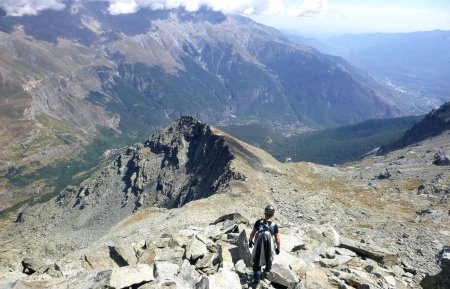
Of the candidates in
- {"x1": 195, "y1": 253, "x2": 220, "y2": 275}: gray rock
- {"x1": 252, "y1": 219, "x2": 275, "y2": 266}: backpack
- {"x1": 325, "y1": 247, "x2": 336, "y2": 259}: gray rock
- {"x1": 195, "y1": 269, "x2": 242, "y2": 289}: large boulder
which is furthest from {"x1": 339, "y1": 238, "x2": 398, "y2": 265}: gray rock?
{"x1": 195, "y1": 269, "x2": 242, "y2": 289}: large boulder

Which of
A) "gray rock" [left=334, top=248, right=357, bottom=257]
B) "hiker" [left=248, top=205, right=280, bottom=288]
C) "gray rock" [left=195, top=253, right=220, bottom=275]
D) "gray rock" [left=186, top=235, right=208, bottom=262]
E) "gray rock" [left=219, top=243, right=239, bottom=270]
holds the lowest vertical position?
"gray rock" [left=334, top=248, right=357, bottom=257]

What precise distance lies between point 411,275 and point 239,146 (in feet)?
284

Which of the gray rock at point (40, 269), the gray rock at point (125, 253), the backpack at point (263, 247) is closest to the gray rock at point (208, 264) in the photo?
the backpack at point (263, 247)

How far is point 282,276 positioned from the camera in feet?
88.4

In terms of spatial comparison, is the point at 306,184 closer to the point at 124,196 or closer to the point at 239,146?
the point at 239,146

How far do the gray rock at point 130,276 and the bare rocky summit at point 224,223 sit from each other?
Answer: 0.09m

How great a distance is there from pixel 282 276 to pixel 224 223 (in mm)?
17755

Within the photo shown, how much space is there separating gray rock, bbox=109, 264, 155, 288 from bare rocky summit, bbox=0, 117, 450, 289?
0.29 ft

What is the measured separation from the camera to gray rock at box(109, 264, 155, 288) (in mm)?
28016

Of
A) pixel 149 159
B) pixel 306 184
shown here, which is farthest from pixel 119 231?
pixel 149 159

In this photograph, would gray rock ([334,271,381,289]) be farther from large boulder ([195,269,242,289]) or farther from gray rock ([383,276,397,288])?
large boulder ([195,269,242,289])

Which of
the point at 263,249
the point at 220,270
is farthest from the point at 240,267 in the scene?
the point at 263,249

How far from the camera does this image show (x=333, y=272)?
30891 mm

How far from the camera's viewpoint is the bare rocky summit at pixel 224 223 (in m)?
30.5
